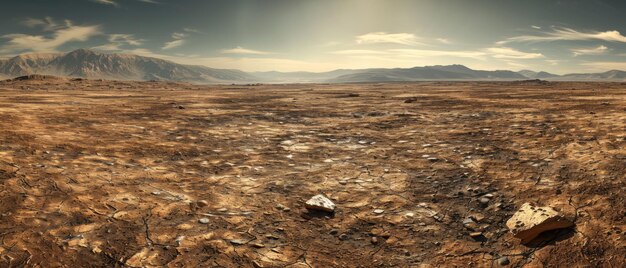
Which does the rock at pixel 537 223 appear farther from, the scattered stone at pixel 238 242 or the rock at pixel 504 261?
the scattered stone at pixel 238 242

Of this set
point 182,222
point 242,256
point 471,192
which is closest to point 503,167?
point 471,192

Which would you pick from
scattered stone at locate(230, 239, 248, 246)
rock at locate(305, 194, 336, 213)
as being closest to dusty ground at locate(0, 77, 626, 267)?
scattered stone at locate(230, 239, 248, 246)

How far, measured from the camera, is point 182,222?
4625 millimetres

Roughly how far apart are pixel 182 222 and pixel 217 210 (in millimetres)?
574

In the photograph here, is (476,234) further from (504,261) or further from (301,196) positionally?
(301,196)

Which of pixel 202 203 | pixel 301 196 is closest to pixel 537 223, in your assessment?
pixel 301 196

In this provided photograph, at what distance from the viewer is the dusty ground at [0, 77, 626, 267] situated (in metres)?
3.88

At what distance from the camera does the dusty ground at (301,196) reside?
3.88 meters

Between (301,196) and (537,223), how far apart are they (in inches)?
130

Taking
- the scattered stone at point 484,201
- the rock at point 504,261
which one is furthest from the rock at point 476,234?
the scattered stone at point 484,201

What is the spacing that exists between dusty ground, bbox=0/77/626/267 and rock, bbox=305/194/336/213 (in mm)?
142

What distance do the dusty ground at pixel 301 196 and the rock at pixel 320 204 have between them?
0.46ft

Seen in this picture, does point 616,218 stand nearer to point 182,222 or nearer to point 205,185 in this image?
point 182,222

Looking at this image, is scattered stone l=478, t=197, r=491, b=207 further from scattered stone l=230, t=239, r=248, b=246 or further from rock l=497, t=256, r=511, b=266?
scattered stone l=230, t=239, r=248, b=246
